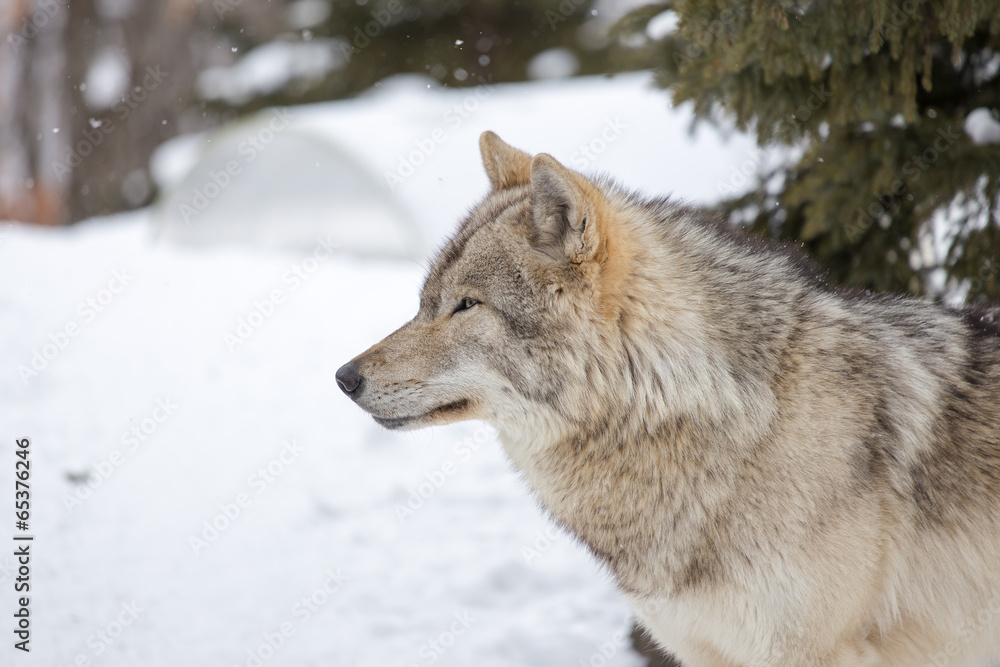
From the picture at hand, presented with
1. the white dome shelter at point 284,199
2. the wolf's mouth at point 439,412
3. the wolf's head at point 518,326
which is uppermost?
the wolf's head at point 518,326

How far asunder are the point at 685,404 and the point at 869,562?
0.78 metres

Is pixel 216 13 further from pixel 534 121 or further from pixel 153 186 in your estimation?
pixel 534 121

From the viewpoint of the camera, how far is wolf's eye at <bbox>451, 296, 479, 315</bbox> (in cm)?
301

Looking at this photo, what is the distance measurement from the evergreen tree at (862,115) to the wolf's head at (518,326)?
113 cm

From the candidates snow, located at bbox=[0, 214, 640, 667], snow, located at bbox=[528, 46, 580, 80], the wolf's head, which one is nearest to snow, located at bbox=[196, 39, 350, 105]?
snow, located at bbox=[528, 46, 580, 80]

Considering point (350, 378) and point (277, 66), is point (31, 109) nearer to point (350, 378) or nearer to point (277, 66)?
point (277, 66)

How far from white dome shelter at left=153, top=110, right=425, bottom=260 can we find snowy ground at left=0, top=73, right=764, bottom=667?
1.23 meters

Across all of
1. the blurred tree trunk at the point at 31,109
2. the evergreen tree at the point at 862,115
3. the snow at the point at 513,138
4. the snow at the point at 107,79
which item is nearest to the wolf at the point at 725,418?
the evergreen tree at the point at 862,115

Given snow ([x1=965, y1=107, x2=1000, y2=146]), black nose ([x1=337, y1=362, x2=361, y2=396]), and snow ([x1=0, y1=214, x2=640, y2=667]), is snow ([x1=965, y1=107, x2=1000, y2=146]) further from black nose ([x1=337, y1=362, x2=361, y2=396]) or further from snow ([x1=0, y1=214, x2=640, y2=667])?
black nose ([x1=337, y1=362, x2=361, y2=396])

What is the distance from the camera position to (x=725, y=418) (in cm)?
282

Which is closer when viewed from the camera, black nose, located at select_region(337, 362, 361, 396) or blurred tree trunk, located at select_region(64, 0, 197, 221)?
black nose, located at select_region(337, 362, 361, 396)

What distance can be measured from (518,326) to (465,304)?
244mm

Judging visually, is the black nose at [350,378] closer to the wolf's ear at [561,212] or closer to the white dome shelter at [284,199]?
the wolf's ear at [561,212]

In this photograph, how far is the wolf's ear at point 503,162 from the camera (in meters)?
3.40
